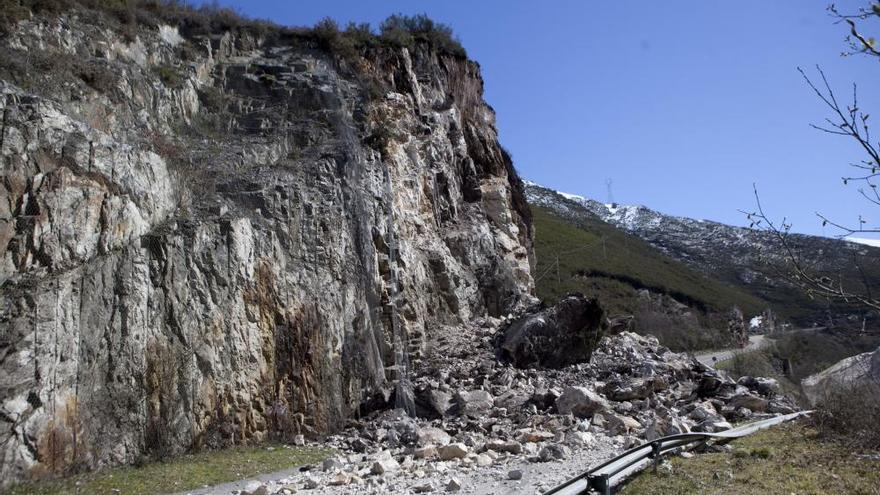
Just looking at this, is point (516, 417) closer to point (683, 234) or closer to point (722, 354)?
point (722, 354)

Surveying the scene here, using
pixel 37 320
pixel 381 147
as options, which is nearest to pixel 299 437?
pixel 37 320

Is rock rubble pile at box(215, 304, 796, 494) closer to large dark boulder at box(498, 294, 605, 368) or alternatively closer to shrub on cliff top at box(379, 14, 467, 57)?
large dark boulder at box(498, 294, 605, 368)

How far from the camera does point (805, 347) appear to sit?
41.2 metres

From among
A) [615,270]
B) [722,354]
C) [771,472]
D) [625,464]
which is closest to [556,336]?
[771,472]

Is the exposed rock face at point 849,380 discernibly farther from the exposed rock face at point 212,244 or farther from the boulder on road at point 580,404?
the exposed rock face at point 212,244

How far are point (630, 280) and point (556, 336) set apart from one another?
43.3 m

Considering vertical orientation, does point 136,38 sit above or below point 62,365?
above

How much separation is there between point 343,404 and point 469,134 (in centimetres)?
1715

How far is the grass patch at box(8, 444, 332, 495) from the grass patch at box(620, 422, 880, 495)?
7516 millimetres

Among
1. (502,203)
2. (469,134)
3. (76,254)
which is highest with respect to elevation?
(469,134)

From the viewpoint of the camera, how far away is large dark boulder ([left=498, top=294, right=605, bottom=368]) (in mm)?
20062

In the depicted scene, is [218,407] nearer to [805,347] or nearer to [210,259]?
[210,259]

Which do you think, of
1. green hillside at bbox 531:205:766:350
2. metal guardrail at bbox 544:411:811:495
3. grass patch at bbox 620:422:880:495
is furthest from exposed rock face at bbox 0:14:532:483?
green hillside at bbox 531:205:766:350

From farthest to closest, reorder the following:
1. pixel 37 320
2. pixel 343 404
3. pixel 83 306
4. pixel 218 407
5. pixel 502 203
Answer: pixel 502 203, pixel 343 404, pixel 218 407, pixel 83 306, pixel 37 320
